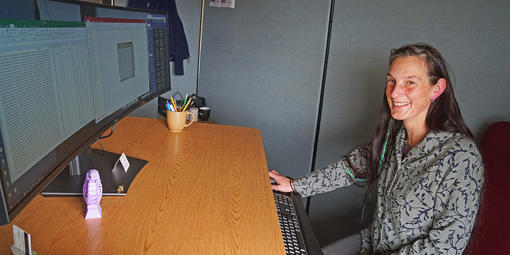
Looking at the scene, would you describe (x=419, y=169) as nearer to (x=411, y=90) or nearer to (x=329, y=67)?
(x=411, y=90)

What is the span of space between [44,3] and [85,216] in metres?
0.45

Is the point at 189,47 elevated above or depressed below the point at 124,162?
above

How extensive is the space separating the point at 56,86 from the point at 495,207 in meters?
1.45

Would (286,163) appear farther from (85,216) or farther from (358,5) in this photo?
(85,216)

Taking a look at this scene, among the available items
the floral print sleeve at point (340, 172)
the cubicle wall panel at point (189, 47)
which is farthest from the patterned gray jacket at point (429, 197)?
the cubicle wall panel at point (189, 47)

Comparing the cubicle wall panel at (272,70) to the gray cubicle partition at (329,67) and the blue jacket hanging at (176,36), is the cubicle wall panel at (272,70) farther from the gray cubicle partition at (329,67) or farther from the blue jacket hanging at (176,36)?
the blue jacket hanging at (176,36)

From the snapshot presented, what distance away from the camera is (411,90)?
126 cm

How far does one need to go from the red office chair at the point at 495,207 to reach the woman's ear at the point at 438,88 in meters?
0.34

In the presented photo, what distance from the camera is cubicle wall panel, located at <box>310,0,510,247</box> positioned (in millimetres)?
1869

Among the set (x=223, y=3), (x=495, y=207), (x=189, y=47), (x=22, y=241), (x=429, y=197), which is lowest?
(x=495, y=207)

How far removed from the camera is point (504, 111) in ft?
6.20

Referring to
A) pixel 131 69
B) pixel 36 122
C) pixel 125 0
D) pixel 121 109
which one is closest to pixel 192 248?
pixel 36 122

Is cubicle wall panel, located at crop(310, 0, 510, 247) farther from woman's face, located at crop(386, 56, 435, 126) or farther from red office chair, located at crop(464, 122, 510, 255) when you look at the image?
woman's face, located at crop(386, 56, 435, 126)

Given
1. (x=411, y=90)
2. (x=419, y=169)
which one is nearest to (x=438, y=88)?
(x=411, y=90)
